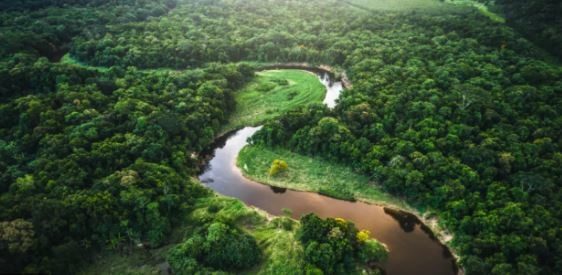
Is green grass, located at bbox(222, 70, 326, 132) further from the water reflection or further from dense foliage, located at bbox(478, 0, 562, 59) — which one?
dense foliage, located at bbox(478, 0, 562, 59)

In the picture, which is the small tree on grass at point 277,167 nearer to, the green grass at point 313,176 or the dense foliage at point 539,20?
the green grass at point 313,176

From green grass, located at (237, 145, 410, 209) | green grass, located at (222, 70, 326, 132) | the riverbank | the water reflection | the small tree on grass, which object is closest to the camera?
the riverbank

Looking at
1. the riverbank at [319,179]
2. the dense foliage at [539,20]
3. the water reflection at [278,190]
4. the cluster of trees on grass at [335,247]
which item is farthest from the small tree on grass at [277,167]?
the dense foliage at [539,20]

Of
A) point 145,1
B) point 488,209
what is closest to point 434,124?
point 488,209

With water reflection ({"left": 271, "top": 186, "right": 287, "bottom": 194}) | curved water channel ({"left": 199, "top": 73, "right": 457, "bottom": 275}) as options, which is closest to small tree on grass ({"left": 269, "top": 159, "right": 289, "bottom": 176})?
water reflection ({"left": 271, "top": 186, "right": 287, "bottom": 194})

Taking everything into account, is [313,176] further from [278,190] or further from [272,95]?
[272,95]

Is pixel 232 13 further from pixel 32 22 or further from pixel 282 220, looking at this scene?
pixel 282 220
